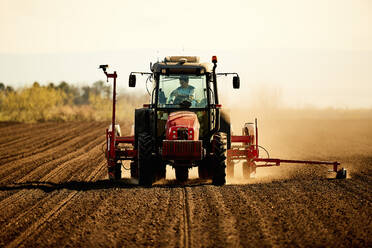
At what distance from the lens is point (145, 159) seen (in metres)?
11.2

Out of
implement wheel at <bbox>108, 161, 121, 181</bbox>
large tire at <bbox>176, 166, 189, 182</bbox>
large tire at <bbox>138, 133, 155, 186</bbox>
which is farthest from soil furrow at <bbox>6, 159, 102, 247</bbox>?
large tire at <bbox>176, 166, 189, 182</bbox>

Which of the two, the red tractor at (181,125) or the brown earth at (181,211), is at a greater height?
the red tractor at (181,125)

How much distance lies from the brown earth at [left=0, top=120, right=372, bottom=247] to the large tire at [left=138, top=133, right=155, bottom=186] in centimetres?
36

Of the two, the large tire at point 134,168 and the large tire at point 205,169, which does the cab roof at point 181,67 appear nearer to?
the large tire at point 205,169

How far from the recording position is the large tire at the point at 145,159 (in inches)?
440

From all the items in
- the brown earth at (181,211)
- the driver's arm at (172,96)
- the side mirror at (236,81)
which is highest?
the side mirror at (236,81)

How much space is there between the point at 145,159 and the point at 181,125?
1.04m

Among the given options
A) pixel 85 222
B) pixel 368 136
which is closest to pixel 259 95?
pixel 368 136

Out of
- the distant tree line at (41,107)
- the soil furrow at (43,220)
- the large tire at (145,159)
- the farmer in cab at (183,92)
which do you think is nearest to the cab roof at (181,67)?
the farmer in cab at (183,92)

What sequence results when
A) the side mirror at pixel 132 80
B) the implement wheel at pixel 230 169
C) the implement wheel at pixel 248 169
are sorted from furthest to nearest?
the implement wheel at pixel 230 169 → the implement wheel at pixel 248 169 → the side mirror at pixel 132 80

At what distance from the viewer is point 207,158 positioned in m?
11.6

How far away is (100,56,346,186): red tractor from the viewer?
36.0 ft

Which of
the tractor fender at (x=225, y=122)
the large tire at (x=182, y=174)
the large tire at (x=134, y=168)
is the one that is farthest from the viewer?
the large tire at (x=134, y=168)

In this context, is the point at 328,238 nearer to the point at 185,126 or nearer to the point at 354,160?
the point at 185,126
